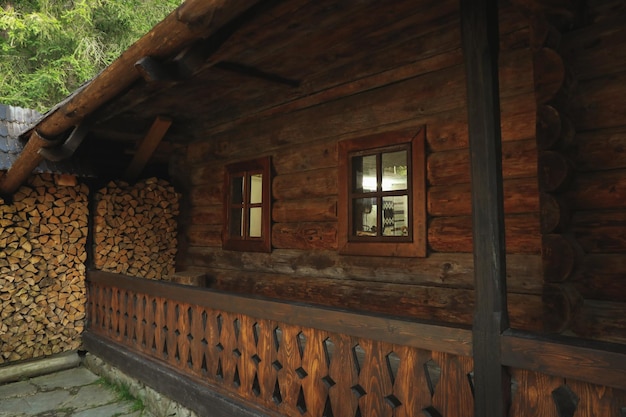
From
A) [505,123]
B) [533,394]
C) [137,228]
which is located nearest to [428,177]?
[505,123]

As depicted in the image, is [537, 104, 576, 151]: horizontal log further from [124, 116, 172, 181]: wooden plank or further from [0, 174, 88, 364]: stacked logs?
[0, 174, 88, 364]: stacked logs

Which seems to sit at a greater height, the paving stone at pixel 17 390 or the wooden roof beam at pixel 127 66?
the wooden roof beam at pixel 127 66

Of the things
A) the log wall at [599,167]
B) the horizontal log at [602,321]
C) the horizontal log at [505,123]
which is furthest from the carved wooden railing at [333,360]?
the horizontal log at [505,123]

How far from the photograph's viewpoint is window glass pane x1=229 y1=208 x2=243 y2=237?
229 inches

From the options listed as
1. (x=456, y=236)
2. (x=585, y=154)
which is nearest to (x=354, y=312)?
(x=456, y=236)

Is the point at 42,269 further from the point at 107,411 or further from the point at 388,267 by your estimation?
the point at 388,267

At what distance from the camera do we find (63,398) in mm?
4496

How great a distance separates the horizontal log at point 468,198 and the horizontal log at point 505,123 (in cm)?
33

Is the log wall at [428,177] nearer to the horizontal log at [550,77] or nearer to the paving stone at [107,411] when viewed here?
the horizontal log at [550,77]

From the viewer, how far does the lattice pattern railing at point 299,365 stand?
2.21 m

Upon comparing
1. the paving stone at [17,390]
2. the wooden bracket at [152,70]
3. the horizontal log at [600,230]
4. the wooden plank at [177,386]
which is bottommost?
the paving stone at [17,390]

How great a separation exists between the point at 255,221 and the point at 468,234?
2959mm

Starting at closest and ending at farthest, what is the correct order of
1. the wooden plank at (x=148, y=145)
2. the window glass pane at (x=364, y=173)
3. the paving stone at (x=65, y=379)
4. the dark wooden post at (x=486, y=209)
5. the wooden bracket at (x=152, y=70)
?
the dark wooden post at (x=486, y=209), the wooden bracket at (x=152, y=70), the window glass pane at (x=364, y=173), the paving stone at (x=65, y=379), the wooden plank at (x=148, y=145)

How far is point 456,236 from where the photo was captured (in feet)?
11.5
